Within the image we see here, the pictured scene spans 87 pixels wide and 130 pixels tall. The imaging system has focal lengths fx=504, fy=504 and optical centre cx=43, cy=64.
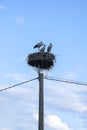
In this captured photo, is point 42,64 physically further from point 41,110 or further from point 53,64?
point 41,110

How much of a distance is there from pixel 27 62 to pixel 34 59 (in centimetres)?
86

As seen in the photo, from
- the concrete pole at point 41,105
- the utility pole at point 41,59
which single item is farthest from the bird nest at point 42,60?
the concrete pole at point 41,105

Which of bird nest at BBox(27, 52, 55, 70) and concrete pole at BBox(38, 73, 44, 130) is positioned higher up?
bird nest at BBox(27, 52, 55, 70)

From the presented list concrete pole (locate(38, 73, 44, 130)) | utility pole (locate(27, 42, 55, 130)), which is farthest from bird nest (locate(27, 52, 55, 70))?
concrete pole (locate(38, 73, 44, 130))

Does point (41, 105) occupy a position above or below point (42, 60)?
below

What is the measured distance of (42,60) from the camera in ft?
72.6

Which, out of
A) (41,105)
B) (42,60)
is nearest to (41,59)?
(42,60)

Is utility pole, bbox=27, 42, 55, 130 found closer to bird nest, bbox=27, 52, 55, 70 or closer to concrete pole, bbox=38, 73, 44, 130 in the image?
bird nest, bbox=27, 52, 55, 70

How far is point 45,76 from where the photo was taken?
20.2 m

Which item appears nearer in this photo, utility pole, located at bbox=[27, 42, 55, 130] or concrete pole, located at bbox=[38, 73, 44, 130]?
concrete pole, located at bbox=[38, 73, 44, 130]

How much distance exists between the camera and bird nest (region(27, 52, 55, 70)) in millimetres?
21891

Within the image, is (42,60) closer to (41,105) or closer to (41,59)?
(41,59)

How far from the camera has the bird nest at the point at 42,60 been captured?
21.9 metres

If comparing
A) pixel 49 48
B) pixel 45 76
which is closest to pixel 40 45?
pixel 49 48
